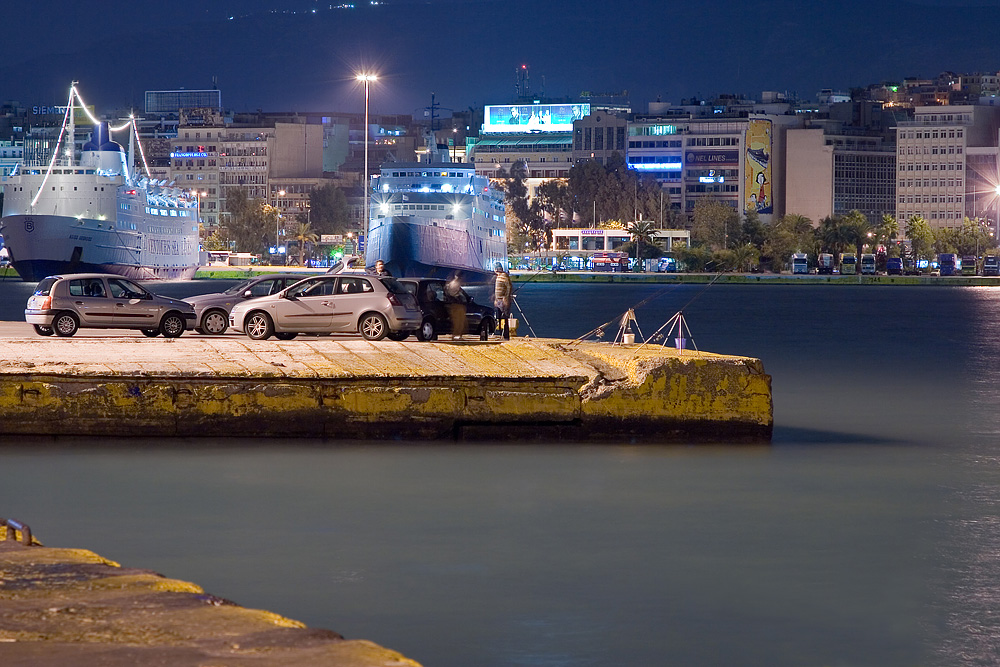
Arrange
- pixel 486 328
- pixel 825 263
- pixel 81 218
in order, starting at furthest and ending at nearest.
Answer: pixel 825 263 → pixel 81 218 → pixel 486 328

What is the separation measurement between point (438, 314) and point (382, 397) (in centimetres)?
743

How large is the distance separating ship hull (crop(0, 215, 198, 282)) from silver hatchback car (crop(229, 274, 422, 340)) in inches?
4057

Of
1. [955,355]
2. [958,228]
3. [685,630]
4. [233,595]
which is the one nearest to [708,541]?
[685,630]

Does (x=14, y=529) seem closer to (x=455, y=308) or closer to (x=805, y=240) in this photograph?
(x=455, y=308)

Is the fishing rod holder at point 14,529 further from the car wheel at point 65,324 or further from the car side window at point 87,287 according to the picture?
the car side window at point 87,287

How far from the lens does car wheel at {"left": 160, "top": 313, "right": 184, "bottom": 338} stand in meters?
29.2

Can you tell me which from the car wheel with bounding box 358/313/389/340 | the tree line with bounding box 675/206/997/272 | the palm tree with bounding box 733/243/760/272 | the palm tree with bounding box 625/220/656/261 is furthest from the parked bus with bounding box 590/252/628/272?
the car wheel with bounding box 358/313/389/340

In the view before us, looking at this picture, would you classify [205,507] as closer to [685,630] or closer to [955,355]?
[685,630]

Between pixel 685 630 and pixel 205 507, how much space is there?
22.7ft

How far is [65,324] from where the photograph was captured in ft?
94.7

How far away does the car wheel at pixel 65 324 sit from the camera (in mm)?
28672

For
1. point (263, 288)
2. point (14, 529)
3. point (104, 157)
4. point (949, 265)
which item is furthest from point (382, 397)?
point (949, 265)

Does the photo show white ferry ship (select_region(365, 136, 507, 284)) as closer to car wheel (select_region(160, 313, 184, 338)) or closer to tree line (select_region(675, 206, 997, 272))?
tree line (select_region(675, 206, 997, 272))

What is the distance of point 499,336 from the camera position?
97.2 feet
